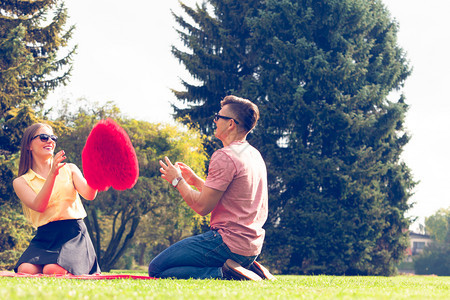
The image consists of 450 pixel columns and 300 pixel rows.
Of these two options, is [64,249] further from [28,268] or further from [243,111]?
[243,111]

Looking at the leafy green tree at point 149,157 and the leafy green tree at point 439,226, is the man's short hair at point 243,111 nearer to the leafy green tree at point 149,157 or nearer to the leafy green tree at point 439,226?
the leafy green tree at point 149,157

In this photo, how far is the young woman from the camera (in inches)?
222

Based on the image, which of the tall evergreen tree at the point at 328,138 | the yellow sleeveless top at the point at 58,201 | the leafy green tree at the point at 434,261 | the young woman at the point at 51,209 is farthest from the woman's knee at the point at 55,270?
the leafy green tree at the point at 434,261

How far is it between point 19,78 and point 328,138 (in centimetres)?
1266

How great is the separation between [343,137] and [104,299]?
2018cm

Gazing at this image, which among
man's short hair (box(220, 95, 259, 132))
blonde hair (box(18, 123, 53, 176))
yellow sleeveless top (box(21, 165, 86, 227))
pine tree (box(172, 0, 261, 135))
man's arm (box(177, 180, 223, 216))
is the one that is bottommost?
A: yellow sleeveless top (box(21, 165, 86, 227))

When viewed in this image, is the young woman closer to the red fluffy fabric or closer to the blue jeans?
the red fluffy fabric

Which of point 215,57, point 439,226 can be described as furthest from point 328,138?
point 439,226

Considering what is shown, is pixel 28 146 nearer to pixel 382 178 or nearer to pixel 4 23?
pixel 4 23

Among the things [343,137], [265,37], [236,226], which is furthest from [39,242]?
[265,37]

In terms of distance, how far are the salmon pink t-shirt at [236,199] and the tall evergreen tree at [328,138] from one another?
16280mm

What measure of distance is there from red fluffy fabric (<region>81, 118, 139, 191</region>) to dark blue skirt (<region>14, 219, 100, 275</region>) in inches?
25.0

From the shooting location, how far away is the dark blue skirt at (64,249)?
564 cm

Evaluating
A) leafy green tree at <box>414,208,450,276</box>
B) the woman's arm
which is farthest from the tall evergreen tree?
leafy green tree at <box>414,208,450,276</box>
